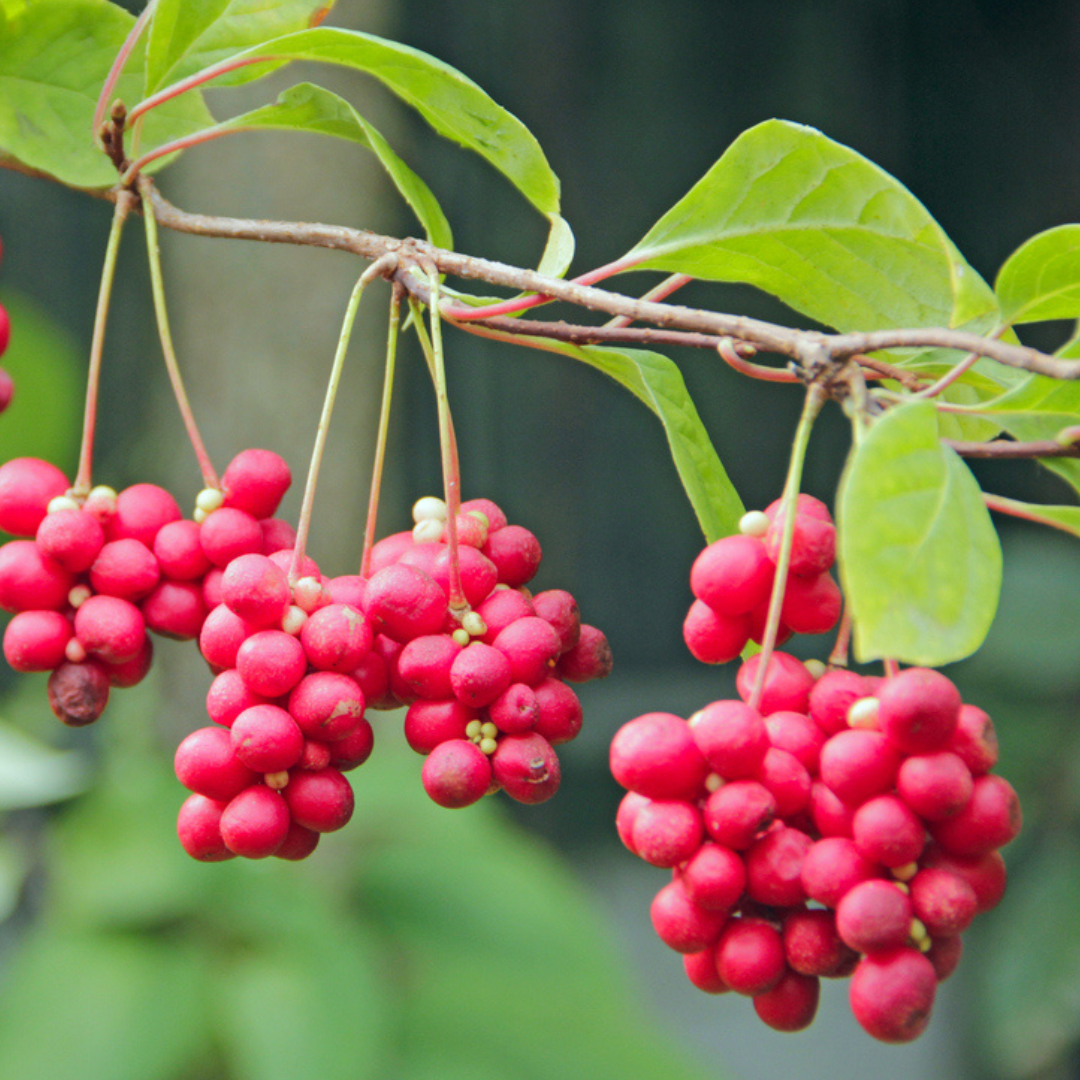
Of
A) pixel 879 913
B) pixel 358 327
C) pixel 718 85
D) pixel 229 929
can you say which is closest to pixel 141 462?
pixel 358 327

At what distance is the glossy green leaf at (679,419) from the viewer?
524 mm

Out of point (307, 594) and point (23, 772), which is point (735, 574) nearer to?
point (307, 594)

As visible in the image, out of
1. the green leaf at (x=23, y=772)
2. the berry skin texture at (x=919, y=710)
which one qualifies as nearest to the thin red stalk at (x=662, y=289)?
the berry skin texture at (x=919, y=710)

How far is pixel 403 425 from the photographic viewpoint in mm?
2176

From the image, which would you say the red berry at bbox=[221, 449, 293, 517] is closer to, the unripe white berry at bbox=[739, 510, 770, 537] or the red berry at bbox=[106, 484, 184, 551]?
the red berry at bbox=[106, 484, 184, 551]

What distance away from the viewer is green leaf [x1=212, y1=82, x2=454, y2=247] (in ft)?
1.88

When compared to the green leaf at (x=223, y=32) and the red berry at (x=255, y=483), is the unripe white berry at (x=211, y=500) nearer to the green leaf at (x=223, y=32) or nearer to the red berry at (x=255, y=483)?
the red berry at (x=255, y=483)

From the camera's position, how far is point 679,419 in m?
0.54

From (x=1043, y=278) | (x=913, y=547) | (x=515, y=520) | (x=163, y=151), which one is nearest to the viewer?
(x=913, y=547)

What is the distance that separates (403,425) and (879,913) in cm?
189

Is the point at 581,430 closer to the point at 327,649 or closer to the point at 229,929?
the point at 229,929

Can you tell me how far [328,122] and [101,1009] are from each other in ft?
4.01

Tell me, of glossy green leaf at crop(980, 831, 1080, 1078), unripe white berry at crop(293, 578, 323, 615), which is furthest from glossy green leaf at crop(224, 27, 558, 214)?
glossy green leaf at crop(980, 831, 1080, 1078)

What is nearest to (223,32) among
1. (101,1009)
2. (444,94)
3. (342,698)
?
(444,94)
